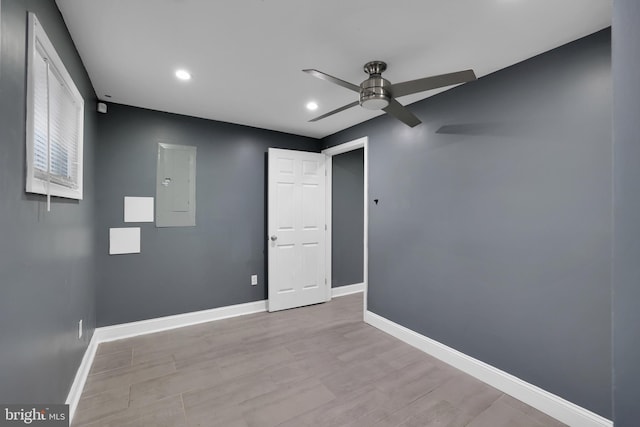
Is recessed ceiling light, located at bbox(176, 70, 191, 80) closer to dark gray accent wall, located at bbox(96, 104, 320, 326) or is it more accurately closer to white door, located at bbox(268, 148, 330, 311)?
dark gray accent wall, located at bbox(96, 104, 320, 326)

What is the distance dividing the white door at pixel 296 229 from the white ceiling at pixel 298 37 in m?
1.38

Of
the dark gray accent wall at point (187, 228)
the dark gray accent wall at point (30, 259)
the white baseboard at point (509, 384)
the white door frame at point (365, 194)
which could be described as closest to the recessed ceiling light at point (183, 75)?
the dark gray accent wall at point (30, 259)

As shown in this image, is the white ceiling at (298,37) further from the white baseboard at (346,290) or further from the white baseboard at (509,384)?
the white baseboard at (346,290)

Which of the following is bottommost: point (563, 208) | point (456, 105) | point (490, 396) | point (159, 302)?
point (490, 396)

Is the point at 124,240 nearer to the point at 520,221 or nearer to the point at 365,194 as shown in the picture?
the point at 365,194

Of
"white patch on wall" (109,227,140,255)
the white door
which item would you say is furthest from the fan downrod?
"white patch on wall" (109,227,140,255)

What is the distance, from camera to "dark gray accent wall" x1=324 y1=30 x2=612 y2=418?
1.72 m

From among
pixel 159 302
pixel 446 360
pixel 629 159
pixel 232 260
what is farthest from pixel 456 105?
pixel 159 302

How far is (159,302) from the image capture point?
10.4 ft

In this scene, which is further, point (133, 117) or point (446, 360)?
point (133, 117)

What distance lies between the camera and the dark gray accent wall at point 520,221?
172cm

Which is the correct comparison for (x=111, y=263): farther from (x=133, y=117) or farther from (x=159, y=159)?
(x=133, y=117)

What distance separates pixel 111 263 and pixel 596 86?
4.42 metres

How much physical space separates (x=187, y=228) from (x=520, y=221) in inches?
134
